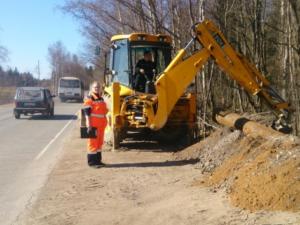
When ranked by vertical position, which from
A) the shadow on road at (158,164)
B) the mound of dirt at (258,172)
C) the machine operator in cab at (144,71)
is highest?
the machine operator in cab at (144,71)

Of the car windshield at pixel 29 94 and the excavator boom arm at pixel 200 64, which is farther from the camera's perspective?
the car windshield at pixel 29 94

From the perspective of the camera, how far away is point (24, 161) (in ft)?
47.1

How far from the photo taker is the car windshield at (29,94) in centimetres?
3194

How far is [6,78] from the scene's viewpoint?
14412cm

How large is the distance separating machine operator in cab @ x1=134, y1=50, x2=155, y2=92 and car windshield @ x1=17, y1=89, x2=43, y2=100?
17732 mm

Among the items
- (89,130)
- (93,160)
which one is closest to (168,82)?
(89,130)

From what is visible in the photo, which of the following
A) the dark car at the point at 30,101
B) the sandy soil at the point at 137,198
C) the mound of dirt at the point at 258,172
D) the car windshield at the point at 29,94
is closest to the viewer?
the mound of dirt at the point at 258,172

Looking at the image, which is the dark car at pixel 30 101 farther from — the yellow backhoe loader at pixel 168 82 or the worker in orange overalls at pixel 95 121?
the worker in orange overalls at pixel 95 121

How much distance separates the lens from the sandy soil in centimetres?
746

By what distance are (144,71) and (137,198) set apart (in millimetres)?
6722

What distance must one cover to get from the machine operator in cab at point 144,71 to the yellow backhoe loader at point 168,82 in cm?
7

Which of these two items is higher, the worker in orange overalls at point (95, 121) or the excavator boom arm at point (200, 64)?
the excavator boom arm at point (200, 64)

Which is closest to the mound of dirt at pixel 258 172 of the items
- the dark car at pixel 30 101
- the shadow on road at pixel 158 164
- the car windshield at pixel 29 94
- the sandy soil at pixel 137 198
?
the sandy soil at pixel 137 198

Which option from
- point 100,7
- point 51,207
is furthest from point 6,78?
point 51,207
